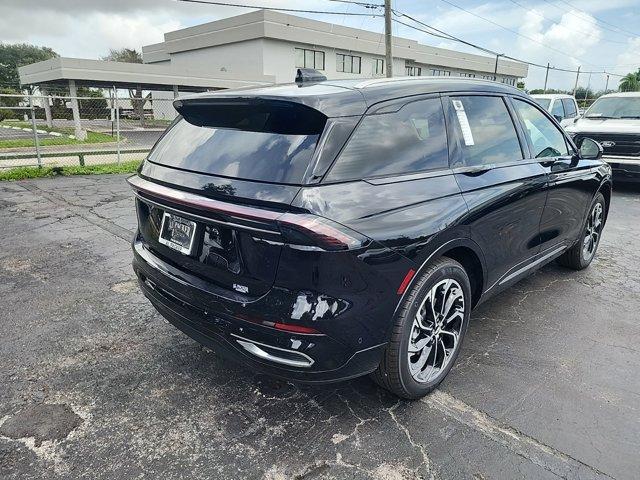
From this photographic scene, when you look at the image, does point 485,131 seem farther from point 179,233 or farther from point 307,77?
point 179,233

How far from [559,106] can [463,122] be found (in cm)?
A: 1126

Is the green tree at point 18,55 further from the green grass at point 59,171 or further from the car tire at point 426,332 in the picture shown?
the car tire at point 426,332

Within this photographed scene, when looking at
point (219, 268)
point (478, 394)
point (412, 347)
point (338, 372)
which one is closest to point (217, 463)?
point (338, 372)

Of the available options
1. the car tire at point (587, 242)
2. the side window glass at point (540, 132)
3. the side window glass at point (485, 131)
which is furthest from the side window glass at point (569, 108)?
the side window glass at point (485, 131)

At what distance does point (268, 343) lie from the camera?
7.09 feet

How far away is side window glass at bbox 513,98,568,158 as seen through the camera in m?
3.63

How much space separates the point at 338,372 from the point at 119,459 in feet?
3.70

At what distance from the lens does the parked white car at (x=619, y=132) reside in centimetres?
838

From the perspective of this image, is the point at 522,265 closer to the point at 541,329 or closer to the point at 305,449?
the point at 541,329

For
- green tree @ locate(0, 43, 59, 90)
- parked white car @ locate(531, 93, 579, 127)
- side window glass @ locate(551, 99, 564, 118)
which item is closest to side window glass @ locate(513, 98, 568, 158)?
parked white car @ locate(531, 93, 579, 127)

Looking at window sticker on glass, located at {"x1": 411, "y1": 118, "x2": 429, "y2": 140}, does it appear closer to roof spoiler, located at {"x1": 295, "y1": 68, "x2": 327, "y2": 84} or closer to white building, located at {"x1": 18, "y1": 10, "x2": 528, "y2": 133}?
roof spoiler, located at {"x1": 295, "y1": 68, "x2": 327, "y2": 84}

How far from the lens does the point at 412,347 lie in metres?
2.53

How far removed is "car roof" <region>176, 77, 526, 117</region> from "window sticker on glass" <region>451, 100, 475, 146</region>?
0.31 ft

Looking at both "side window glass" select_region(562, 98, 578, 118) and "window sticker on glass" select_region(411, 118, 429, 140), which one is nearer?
"window sticker on glass" select_region(411, 118, 429, 140)
